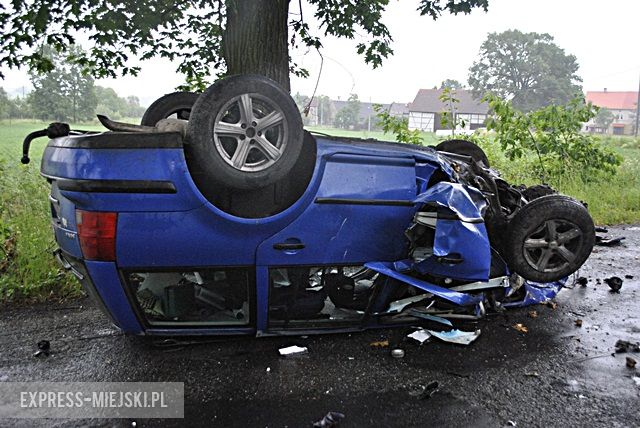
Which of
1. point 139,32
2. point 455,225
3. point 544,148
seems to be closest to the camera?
point 455,225

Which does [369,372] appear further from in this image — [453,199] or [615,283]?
[615,283]

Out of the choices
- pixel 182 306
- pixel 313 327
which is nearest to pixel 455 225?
pixel 313 327

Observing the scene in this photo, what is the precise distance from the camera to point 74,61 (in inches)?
233

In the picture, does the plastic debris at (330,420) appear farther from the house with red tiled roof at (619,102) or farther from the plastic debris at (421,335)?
the house with red tiled roof at (619,102)

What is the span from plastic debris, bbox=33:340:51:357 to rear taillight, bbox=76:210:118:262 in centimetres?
95

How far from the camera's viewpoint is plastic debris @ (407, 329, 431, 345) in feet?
10.6

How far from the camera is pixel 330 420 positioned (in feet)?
7.72

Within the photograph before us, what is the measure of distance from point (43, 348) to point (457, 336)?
9.23ft

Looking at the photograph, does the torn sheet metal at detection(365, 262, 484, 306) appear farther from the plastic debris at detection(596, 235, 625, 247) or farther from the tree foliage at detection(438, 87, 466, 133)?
the tree foliage at detection(438, 87, 466, 133)

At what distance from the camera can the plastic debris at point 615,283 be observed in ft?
14.3

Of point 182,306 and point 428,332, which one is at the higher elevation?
point 182,306

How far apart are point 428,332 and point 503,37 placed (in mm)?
60829

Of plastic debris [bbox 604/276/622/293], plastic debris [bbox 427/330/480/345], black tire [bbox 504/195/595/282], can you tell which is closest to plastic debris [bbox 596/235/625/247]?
plastic debris [bbox 604/276/622/293]

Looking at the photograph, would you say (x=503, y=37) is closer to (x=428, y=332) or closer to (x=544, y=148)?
(x=544, y=148)
